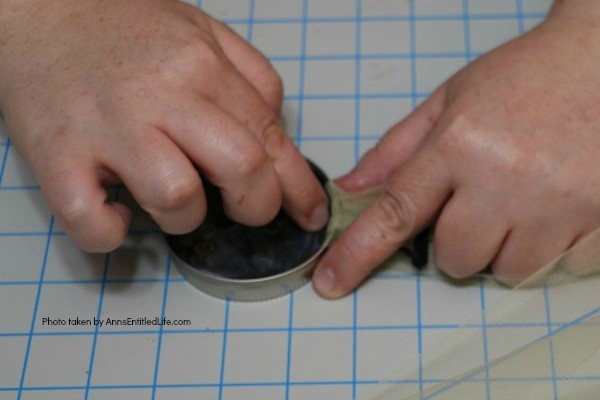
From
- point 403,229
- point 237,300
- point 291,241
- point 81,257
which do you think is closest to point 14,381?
point 81,257

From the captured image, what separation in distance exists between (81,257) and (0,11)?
40 centimetres

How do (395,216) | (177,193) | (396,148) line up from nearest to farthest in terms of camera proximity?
(177,193)
(395,216)
(396,148)

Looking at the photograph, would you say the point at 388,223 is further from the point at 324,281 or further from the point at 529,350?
the point at 529,350

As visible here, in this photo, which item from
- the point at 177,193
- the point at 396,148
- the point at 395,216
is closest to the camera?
the point at 177,193

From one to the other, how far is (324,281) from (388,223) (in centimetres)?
13

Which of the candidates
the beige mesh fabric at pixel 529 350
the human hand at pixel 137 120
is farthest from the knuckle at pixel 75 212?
the beige mesh fabric at pixel 529 350

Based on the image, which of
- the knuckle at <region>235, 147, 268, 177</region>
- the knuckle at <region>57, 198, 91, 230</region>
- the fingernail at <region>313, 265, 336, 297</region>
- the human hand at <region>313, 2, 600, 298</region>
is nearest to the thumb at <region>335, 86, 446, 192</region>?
the human hand at <region>313, 2, 600, 298</region>

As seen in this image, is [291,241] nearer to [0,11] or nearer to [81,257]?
[81,257]

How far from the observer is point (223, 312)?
124cm

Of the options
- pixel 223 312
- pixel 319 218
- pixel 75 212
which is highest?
pixel 75 212

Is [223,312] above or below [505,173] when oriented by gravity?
below

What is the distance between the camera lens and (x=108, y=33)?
1.17 meters

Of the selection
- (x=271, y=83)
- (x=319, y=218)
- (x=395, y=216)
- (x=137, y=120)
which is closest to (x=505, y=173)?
(x=395, y=216)

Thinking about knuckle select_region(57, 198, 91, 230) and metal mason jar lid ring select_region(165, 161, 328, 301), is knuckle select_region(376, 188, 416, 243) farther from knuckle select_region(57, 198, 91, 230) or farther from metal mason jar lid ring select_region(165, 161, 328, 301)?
knuckle select_region(57, 198, 91, 230)
